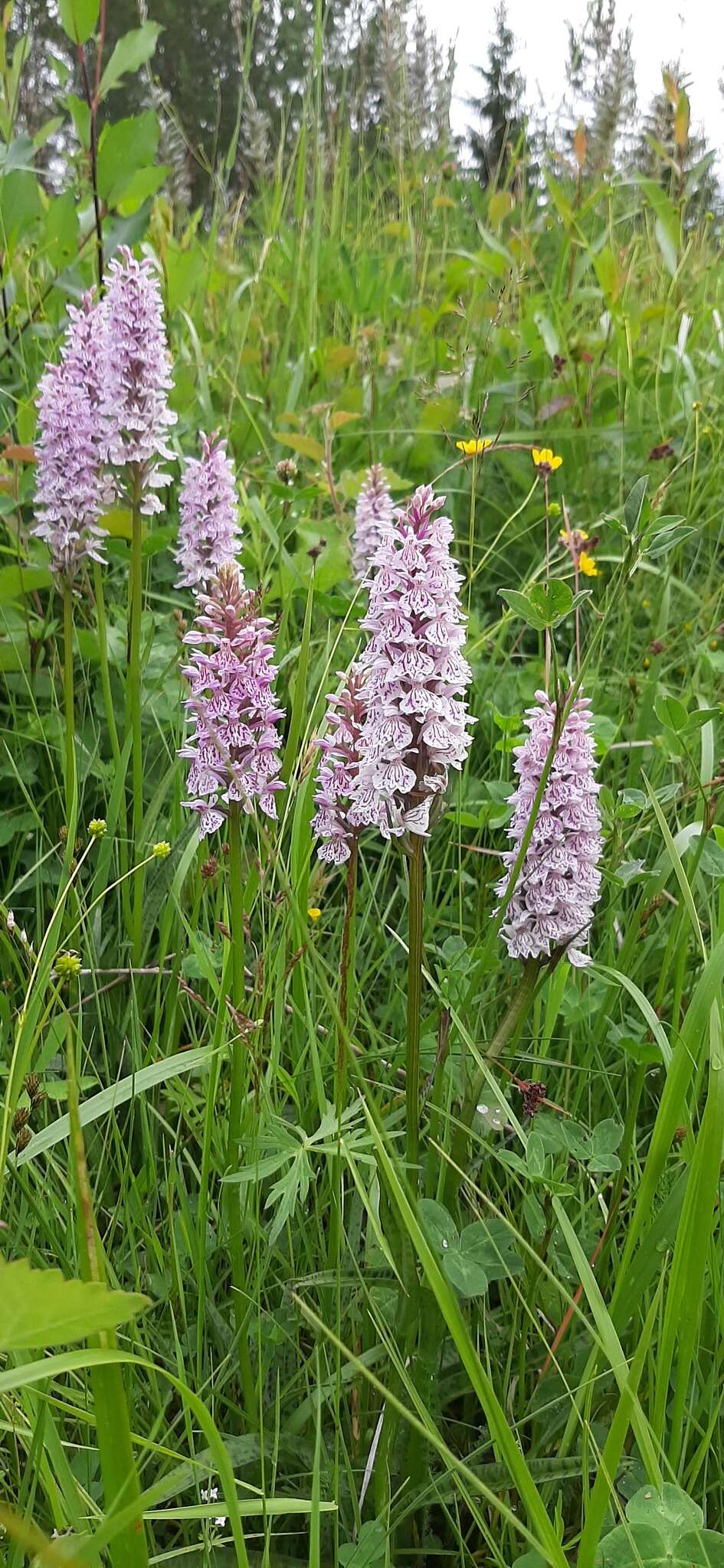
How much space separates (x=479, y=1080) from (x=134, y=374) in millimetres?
1514

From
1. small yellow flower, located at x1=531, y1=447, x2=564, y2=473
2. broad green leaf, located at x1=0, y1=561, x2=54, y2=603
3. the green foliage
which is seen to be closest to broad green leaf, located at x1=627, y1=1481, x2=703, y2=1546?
the green foliage

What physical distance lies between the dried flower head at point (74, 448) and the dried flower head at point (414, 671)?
1.13 meters

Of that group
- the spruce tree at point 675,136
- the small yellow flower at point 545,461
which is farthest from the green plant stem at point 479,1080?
the spruce tree at point 675,136

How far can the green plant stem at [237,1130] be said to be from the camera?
1264mm

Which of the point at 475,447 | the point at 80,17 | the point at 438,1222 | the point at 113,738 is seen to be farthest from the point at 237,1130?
the point at 80,17

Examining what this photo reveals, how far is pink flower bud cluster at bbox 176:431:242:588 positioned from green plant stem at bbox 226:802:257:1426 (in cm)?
100

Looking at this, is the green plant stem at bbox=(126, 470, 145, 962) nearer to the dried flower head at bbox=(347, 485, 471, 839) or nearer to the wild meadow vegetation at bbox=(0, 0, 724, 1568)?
the wild meadow vegetation at bbox=(0, 0, 724, 1568)

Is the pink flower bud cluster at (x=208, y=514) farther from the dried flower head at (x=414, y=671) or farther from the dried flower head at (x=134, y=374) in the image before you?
the dried flower head at (x=414, y=671)

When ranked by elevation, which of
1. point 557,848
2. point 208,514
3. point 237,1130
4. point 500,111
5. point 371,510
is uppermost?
point 500,111

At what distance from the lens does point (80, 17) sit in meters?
2.41

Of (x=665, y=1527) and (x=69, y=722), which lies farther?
(x=69, y=722)

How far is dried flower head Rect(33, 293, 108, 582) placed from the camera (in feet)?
7.03

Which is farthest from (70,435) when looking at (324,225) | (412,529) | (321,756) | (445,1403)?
(324,225)

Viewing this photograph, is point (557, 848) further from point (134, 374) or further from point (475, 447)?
point (134, 374)
